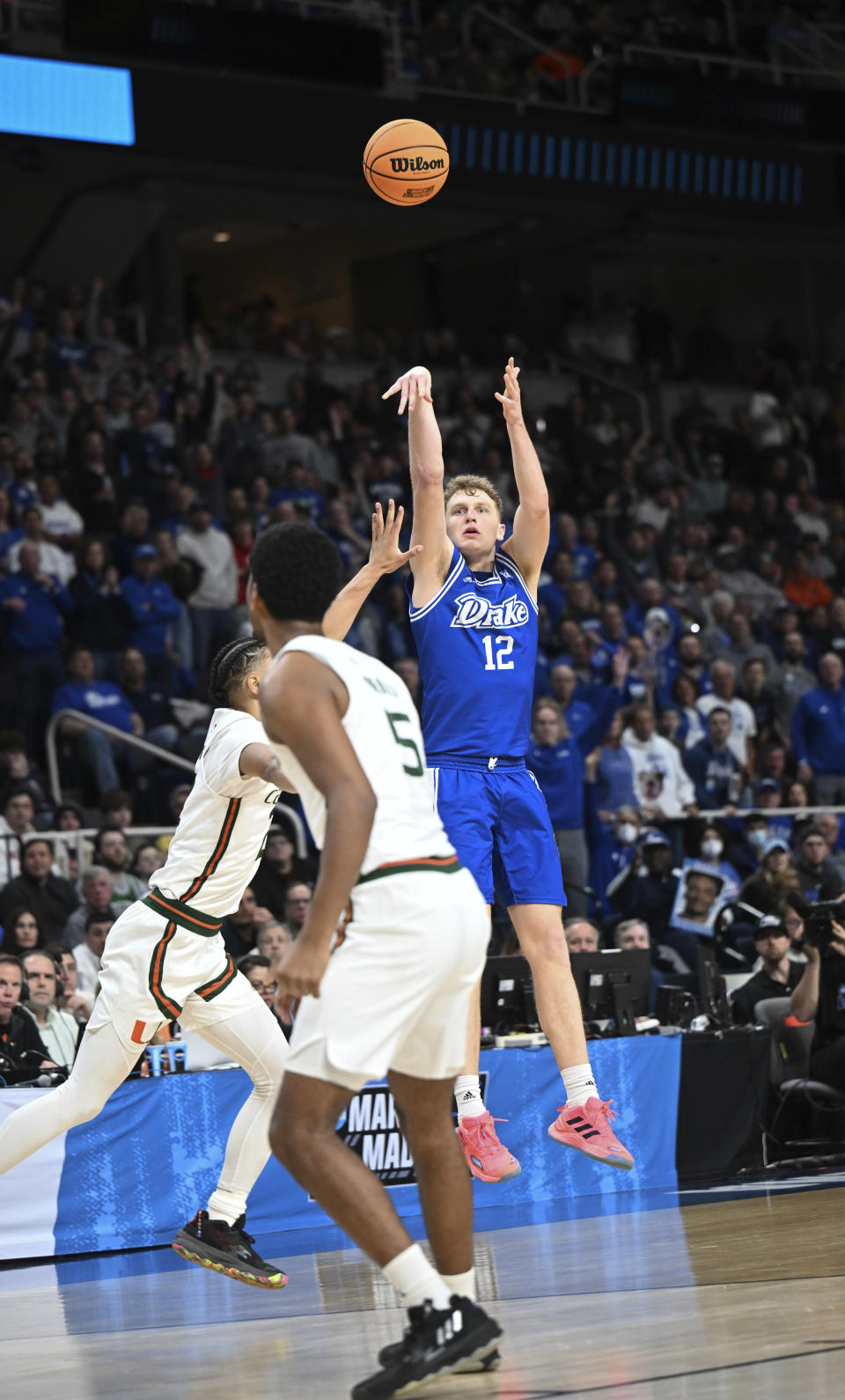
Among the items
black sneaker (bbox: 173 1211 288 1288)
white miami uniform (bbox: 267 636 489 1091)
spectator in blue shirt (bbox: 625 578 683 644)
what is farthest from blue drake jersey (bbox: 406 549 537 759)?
spectator in blue shirt (bbox: 625 578 683 644)

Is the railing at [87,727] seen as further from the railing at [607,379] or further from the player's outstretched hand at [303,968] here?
the railing at [607,379]

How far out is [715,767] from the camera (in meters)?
17.2

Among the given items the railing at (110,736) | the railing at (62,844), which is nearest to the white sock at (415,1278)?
the railing at (62,844)

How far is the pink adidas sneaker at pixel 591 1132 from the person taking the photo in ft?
22.7

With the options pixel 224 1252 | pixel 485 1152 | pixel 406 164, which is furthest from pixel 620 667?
Answer: pixel 224 1252

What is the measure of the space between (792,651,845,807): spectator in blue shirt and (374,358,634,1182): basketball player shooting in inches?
440

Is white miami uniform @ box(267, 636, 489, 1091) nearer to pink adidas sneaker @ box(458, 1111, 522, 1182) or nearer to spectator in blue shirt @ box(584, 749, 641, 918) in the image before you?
pink adidas sneaker @ box(458, 1111, 522, 1182)

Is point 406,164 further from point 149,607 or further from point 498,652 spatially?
point 149,607

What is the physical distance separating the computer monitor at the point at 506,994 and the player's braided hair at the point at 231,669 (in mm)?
4328

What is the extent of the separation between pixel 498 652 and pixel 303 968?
2.79 meters

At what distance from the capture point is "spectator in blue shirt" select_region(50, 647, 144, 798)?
14.9m

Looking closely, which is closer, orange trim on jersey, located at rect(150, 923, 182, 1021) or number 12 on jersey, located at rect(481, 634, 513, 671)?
orange trim on jersey, located at rect(150, 923, 182, 1021)

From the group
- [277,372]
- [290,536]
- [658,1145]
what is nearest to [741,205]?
[277,372]

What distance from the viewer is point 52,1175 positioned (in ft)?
31.0
